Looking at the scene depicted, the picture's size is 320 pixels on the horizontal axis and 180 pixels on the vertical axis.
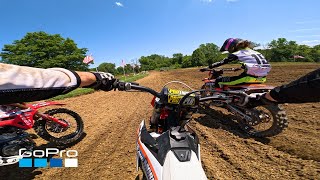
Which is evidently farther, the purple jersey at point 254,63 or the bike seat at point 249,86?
the purple jersey at point 254,63

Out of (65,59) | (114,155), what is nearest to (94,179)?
(114,155)

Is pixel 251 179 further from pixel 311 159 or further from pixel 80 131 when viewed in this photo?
pixel 80 131

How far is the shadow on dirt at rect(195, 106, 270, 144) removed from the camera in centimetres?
477

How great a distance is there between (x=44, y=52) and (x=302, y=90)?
56.2 metres

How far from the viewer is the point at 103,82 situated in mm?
1654

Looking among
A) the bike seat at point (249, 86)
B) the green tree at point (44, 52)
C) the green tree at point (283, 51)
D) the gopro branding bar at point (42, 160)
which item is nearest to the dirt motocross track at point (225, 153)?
the gopro branding bar at point (42, 160)

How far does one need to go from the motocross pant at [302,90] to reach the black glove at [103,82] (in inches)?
48.5

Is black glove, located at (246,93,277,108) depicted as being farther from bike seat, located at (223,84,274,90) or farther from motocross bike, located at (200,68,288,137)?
bike seat, located at (223,84,274,90)

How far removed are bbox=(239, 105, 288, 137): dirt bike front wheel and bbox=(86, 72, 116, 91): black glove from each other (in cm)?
371

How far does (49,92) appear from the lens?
1.09 meters

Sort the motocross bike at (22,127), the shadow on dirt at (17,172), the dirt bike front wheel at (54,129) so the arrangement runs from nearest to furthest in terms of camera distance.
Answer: the shadow on dirt at (17,172) < the motocross bike at (22,127) < the dirt bike front wheel at (54,129)

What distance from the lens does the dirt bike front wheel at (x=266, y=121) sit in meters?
4.28

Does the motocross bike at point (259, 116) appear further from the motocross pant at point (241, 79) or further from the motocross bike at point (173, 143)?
the motocross bike at point (173, 143)

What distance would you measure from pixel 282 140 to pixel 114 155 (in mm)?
3249
